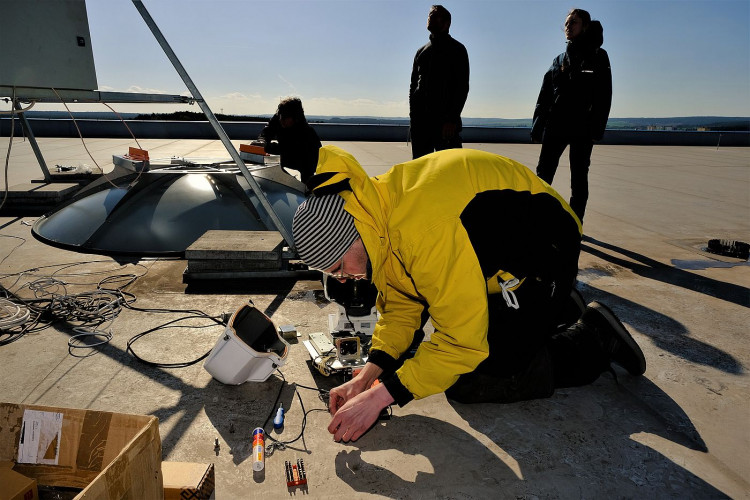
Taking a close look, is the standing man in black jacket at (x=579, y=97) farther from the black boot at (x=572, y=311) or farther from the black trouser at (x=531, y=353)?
the black trouser at (x=531, y=353)

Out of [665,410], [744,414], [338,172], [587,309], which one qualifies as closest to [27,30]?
[338,172]

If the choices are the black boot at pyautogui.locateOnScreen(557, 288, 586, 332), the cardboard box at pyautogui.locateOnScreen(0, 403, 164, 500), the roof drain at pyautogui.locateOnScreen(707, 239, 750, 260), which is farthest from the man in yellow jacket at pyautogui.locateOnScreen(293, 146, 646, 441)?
the roof drain at pyautogui.locateOnScreen(707, 239, 750, 260)

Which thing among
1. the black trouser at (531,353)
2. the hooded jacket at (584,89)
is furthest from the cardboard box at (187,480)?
the hooded jacket at (584,89)

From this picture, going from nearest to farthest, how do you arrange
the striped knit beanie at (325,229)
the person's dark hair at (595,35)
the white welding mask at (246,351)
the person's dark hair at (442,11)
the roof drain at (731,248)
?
1. the striped knit beanie at (325,229)
2. the white welding mask at (246,351)
3. the person's dark hair at (442,11)
4. the person's dark hair at (595,35)
5. the roof drain at (731,248)

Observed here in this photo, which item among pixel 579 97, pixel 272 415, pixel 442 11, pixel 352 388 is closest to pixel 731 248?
pixel 579 97

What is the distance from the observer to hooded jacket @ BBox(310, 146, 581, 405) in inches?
67.9

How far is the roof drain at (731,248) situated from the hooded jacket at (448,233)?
387 centimetres

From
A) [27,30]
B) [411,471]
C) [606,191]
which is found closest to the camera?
[411,471]

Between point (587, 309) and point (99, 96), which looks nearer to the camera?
point (587, 309)

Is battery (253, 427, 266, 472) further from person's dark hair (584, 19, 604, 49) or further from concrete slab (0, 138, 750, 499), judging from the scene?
person's dark hair (584, 19, 604, 49)

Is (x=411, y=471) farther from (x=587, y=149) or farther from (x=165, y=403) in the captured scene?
(x=587, y=149)

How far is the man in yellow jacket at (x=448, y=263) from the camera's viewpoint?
1.73m

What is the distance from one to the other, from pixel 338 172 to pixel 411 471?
4.17 feet

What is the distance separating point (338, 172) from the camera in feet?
5.68
